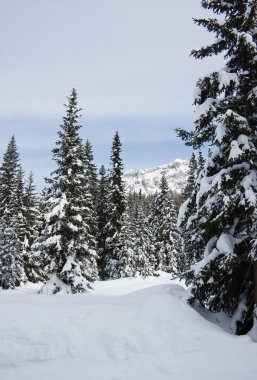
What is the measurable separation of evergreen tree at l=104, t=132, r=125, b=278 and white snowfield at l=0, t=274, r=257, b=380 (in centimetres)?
3136

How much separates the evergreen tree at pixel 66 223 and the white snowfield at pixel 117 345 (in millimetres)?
13882

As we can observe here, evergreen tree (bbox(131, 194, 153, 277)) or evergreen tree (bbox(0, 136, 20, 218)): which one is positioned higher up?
evergreen tree (bbox(0, 136, 20, 218))

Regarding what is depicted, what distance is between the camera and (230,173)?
396 inches

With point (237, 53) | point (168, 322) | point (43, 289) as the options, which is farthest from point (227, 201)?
point (43, 289)

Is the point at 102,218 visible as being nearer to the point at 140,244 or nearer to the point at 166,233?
the point at 140,244

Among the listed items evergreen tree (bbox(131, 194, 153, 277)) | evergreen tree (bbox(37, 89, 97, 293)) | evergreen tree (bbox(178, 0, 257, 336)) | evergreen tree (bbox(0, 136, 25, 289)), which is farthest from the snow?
evergreen tree (bbox(131, 194, 153, 277))

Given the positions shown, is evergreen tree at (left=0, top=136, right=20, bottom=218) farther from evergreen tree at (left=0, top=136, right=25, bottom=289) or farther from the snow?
the snow

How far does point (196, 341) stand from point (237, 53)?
364 inches

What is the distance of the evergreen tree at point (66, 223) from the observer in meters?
23.4

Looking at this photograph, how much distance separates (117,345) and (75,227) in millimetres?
16366

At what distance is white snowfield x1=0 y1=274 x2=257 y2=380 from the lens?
7.13m

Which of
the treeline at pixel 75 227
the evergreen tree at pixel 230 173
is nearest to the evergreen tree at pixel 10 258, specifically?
the treeline at pixel 75 227

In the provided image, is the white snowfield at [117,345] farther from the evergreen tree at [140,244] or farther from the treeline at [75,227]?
the evergreen tree at [140,244]

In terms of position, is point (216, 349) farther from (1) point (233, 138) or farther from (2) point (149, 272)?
(2) point (149, 272)
